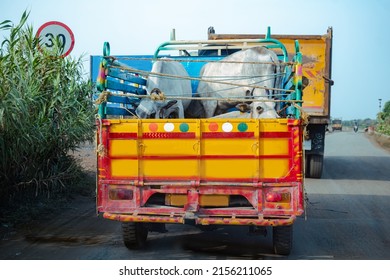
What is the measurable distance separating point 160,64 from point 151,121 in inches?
66.1

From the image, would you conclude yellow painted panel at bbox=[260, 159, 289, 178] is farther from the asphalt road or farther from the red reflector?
the asphalt road

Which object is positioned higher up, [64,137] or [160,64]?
[160,64]

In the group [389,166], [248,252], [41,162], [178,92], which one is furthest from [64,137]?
[389,166]

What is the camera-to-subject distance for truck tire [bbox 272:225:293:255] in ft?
18.6

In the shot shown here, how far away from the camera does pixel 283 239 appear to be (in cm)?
568

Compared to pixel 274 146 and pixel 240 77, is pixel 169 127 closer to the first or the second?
pixel 274 146

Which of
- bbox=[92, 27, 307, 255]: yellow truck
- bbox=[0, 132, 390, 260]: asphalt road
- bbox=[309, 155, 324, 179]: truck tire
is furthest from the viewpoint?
bbox=[309, 155, 324, 179]: truck tire

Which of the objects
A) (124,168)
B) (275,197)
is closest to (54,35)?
(124,168)

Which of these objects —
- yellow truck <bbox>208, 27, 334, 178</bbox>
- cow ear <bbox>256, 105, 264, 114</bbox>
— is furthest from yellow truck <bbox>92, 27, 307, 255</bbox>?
yellow truck <bbox>208, 27, 334, 178</bbox>

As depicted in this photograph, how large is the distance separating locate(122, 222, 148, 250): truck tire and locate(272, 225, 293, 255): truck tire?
150 cm

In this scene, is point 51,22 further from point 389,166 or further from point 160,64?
point 389,166

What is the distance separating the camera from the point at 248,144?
5.33 meters

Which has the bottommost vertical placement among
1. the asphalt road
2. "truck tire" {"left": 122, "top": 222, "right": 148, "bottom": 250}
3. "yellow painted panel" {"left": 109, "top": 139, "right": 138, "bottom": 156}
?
the asphalt road

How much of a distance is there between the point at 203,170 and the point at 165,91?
190 centimetres
